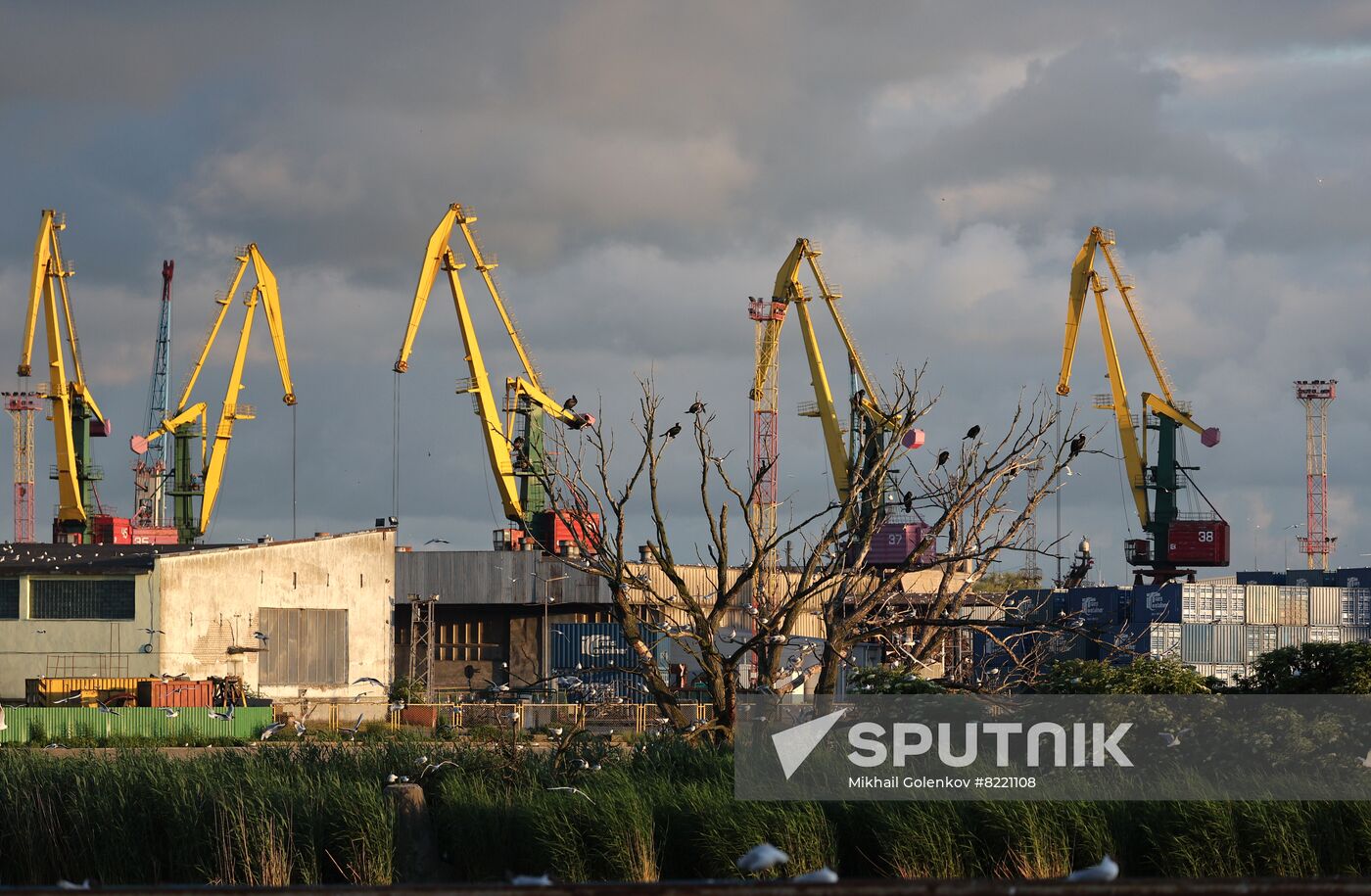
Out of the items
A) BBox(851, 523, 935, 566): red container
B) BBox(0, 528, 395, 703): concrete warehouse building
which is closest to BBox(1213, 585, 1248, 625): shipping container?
BBox(851, 523, 935, 566): red container

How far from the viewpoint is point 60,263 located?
95.2m

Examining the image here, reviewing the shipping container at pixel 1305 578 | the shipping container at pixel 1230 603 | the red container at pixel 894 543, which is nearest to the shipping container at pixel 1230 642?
the shipping container at pixel 1230 603

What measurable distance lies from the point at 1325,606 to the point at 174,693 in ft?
219

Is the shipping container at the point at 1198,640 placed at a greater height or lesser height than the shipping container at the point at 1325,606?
lesser

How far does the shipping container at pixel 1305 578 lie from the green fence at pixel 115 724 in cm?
9216

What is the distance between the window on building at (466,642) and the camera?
3036 inches

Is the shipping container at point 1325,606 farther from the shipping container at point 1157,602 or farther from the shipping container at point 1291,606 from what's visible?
the shipping container at point 1157,602

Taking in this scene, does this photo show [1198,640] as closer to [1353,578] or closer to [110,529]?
[1353,578]

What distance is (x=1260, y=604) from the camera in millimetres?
87500

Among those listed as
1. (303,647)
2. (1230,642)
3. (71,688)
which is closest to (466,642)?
(303,647)

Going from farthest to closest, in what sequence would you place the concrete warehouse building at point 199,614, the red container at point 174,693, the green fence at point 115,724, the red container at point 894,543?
the red container at point 894,543 < the concrete warehouse building at point 199,614 < the red container at point 174,693 < the green fence at point 115,724

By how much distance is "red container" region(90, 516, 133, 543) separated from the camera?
9431cm

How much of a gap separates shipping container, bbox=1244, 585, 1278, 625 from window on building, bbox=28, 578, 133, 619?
197 feet

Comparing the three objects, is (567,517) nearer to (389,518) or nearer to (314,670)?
(314,670)
